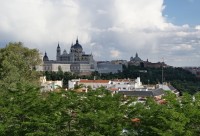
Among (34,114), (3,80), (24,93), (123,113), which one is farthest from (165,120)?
(3,80)

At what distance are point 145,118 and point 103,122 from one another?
7.58 feet

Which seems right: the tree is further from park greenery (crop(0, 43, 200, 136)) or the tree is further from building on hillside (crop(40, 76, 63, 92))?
park greenery (crop(0, 43, 200, 136))

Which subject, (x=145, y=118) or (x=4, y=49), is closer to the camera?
(x=145, y=118)

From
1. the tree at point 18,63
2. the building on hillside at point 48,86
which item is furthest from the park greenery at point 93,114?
the tree at point 18,63

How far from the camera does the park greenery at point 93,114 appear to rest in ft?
69.1

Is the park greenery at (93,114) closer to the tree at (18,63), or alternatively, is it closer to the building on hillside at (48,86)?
the building on hillside at (48,86)

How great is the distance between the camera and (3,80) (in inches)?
1948

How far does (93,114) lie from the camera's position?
21.6 m

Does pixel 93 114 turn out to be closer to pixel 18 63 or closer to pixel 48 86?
pixel 18 63

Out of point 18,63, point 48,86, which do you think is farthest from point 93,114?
point 48,86

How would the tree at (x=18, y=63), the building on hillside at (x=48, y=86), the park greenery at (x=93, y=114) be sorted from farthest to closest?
the tree at (x=18, y=63) → the building on hillside at (x=48, y=86) → the park greenery at (x=93, y=114)

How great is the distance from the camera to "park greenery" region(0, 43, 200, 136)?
21.0m

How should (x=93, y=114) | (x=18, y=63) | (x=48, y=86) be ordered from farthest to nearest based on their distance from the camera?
(x=48, y=86), (x=18, y=63), (x=93, y=114)

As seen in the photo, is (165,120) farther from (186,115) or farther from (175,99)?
(175,99)
